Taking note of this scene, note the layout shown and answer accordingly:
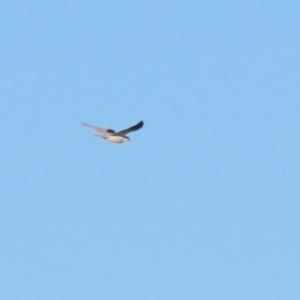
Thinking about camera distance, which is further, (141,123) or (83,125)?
(83,125)

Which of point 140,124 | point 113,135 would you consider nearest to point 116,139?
point 113,135

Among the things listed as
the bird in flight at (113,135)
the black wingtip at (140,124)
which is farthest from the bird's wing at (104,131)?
the black wingtip at (140,124)

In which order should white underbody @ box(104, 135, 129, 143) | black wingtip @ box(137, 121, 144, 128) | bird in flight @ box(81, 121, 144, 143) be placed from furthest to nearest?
white underbody @ box(104, 135, 129, 143) → bird in flight @ box(81, 121, 144, 143) → black wingtip @ box(137, 121, 144, 128)

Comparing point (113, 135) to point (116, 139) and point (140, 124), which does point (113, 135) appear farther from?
point (140, 124)

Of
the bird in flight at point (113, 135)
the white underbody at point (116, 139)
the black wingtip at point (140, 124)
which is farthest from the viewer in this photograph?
the white underbody at point (116, 139)

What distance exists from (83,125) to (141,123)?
3702mm

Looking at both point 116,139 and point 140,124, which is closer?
point 140,124

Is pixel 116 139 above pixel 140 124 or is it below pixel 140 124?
below

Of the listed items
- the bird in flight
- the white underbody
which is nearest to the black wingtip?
the bird in flight

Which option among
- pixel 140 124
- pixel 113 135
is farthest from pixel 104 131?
pixel 140 124

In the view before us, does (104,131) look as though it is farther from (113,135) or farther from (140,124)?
(140,124)

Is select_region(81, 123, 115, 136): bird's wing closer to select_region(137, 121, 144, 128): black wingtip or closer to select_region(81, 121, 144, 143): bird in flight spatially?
select_region(81, 121, 144, 143): bird in flight

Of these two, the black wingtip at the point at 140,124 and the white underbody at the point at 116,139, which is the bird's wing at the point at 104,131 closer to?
the white underbody at the point at 116,139

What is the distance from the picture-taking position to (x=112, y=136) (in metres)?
38.7
